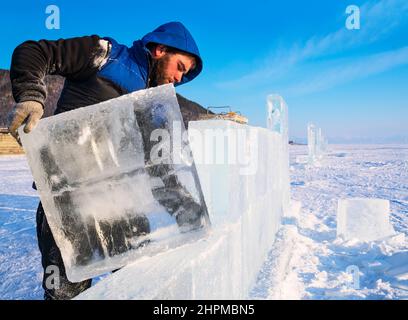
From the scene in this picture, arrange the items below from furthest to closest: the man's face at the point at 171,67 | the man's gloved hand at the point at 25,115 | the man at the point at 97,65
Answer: the man's face at the point at 171,67 < the man at the point at 97,65 < the man's gloved hand at the point at 25,115

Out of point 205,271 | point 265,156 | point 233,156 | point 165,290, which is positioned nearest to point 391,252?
point 265,156

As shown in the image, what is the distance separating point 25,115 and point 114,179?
38cm

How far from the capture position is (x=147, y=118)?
1.29 meters

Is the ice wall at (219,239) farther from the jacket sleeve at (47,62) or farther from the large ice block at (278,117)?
the large ice block at (278,117)

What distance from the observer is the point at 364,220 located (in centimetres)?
421

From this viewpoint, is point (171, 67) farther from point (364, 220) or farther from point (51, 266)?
point (364, 220)

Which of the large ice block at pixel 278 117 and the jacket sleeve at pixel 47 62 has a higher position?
the large ice block at pixel 278 117

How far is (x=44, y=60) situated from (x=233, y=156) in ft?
3.74

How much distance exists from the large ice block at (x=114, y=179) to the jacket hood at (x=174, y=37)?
0.43 m

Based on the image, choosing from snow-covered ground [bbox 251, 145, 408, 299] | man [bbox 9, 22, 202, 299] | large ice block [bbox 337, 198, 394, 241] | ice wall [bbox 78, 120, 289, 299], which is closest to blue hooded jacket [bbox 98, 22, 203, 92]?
man [bbox 9, 22, 202, 299]

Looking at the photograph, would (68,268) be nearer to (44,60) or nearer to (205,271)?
(205,271)

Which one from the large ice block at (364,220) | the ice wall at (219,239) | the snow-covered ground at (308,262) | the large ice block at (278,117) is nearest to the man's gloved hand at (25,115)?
the ice wall at (219,239)

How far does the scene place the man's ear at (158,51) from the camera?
66.1 inches

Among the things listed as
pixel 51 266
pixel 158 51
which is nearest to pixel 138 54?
pixel 158 51
